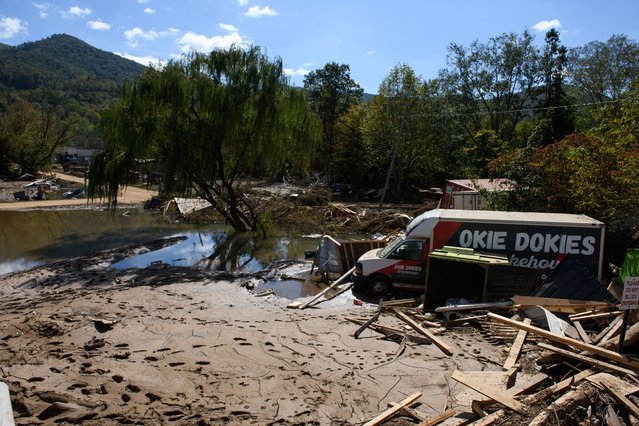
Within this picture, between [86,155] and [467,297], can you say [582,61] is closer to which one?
[467,297]

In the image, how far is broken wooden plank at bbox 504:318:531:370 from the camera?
7.83 meters

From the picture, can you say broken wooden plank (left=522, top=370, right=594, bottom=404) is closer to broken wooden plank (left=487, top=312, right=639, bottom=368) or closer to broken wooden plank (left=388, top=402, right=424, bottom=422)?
broken wooden plank (left=487, top=312, right=639, bottom=368)

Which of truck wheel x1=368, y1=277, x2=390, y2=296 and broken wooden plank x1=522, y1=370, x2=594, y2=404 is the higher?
broken wooden plank x1=522, y1=370, x2=594, y2=404

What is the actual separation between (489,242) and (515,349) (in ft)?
15.4

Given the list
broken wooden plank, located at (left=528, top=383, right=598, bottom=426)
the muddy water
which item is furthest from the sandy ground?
the muddy water

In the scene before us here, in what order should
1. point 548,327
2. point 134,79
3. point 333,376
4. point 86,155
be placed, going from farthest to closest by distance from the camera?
point 86,155 < point 134,79 < point 548,327 < point 333,376

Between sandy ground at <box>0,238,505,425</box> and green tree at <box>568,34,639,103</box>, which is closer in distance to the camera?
sandy ground at <box>0,238,505,425</box>

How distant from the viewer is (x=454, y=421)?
6.05 metres

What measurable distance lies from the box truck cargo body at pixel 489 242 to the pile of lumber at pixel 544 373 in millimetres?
2042

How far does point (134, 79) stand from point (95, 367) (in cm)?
1745

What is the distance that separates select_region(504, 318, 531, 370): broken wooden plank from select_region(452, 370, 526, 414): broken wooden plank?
Answer: 118 centimetres

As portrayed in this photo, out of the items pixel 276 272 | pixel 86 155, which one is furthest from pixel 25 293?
pixel 86 155

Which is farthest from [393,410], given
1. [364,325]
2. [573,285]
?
[573,285]

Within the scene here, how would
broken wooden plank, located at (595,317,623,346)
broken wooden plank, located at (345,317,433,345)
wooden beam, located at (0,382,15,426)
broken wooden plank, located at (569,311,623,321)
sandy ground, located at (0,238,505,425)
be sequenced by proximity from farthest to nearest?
broken wooden plank, located at (569,311,623,321)
broken wooden plank, located at (345,317,433,345)
broken wooden plank, located at (595,317,623,346)
sandy ground, located at (0,238,505,425)
wooden beam, located at (0,382,15,426)
